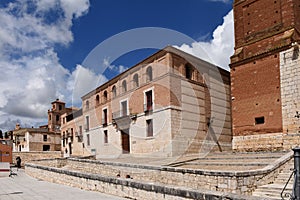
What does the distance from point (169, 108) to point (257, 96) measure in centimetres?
546

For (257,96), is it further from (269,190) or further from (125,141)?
(125,141)

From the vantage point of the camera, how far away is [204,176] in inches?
405

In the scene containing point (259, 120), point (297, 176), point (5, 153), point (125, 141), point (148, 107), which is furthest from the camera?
point (125, 141)

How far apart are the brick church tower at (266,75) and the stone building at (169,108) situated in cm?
308

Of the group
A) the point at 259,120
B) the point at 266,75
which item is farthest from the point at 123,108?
the point at 266,75

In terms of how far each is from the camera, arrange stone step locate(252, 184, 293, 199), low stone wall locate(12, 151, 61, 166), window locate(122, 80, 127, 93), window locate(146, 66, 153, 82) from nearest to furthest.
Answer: stone step locate(252, 184, 293, 199) < window locate(146, 66, 153, 82) < window locate(122, 80, 127, 93) < low stone wall locate(12, 151, 61, 166)

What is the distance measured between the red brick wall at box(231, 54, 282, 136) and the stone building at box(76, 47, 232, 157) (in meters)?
3.08

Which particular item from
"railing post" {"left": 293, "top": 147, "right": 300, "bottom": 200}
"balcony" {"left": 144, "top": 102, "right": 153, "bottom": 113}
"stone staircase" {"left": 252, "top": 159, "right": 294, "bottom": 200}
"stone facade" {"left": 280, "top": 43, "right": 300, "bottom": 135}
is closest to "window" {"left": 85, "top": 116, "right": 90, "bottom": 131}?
"balcony" {"left": 144, "top": 102, "right": 153, "bottom": 113}

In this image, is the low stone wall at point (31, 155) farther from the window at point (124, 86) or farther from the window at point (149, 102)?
the window at point (149, 102)

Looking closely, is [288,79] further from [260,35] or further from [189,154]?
[189,154]

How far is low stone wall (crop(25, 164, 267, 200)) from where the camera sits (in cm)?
569

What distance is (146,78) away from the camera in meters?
22.0

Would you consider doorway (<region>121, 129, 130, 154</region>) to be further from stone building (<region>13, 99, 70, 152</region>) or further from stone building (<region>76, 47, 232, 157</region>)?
stone building (<region>13, 99, 70, 152</region>)

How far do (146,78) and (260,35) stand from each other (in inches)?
328
